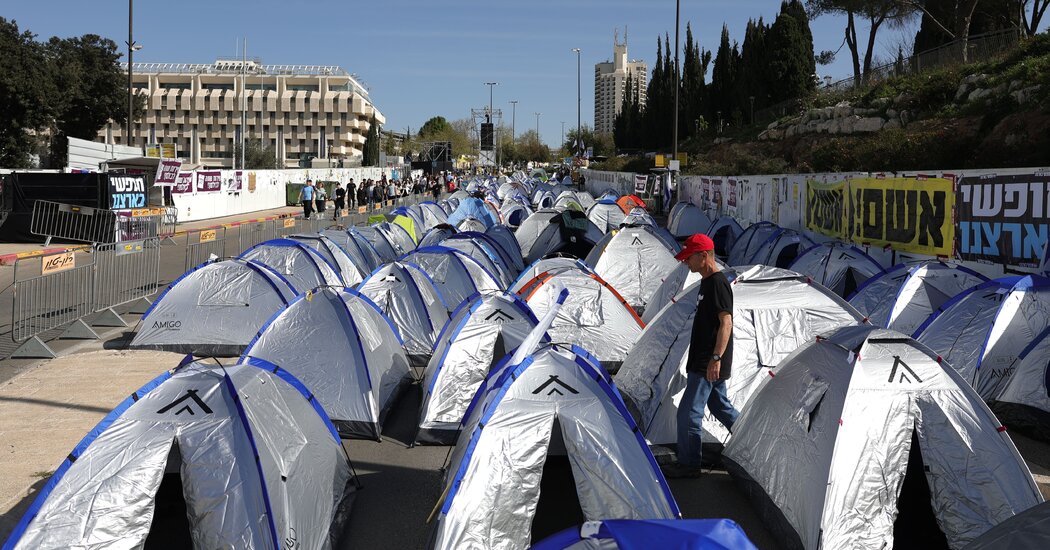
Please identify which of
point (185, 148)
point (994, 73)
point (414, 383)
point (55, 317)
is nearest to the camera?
point (414, 383)

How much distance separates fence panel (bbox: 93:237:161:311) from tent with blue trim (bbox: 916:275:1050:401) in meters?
11.9

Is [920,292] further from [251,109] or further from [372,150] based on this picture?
[251,109]

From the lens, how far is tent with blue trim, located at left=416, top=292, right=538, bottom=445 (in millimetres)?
8664

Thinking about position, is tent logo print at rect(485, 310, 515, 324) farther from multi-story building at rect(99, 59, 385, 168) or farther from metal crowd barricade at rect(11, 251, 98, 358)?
multi-story building at rect(99, 59, 385, 168)

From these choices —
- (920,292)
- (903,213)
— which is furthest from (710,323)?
(903,213)

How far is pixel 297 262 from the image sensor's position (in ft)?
45.8

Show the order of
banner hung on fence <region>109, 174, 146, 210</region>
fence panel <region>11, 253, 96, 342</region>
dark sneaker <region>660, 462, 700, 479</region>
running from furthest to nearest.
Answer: banner hung on fence <region>109, 174, 146, 210</region> → fence panel <region>11, 253, 96, 342</region> → dark sneaker <region>660, 462, 700, 479</region>

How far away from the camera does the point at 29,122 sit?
47.3 metres

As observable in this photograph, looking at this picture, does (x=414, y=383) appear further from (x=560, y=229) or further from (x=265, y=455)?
(x=560, y=229)

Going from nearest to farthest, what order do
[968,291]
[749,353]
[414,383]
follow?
[749,353], [968,291], [414,383]

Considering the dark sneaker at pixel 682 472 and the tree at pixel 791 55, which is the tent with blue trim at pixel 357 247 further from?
the tree at pixel 791 55

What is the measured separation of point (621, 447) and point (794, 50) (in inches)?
1928

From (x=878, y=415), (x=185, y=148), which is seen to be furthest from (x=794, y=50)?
(x=185, y=148)

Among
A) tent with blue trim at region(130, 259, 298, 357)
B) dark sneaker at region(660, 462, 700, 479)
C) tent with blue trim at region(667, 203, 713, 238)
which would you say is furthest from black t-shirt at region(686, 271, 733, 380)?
tent with blue trim at region(667, 203, 713, 238)
